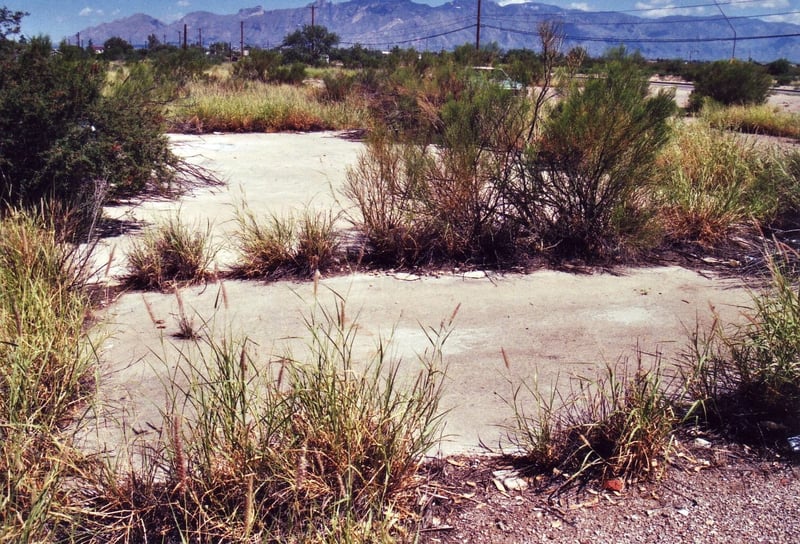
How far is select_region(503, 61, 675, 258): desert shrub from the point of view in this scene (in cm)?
711

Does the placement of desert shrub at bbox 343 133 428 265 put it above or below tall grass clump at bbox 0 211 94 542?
above

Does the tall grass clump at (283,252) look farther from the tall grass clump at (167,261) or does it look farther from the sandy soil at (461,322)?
the tall grass clump at (167,261)

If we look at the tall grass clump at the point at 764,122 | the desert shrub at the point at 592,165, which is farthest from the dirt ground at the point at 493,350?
the tall grass clump at the point at 764,122

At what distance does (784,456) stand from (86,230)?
21.3 ft

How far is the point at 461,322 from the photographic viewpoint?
19.0ft

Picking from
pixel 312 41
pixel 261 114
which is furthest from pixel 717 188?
pixel 312 41

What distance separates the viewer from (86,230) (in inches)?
296

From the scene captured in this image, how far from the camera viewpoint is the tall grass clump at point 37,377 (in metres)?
2.96

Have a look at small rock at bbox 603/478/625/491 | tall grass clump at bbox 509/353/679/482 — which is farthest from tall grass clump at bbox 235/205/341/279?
small rock at bbox 603/478/625/491

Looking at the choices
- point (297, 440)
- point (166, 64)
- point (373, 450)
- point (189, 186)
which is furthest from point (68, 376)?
point (166, 64)

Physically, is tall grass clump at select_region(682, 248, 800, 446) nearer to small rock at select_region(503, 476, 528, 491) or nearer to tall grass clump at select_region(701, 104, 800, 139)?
small rock at select_region(503, 476, 528, 491)

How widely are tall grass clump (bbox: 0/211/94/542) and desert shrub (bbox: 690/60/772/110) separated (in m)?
23.1

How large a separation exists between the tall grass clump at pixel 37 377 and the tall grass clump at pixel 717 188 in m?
6.00

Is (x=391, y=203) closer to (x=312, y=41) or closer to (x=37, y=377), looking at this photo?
(x=37, y=377)
